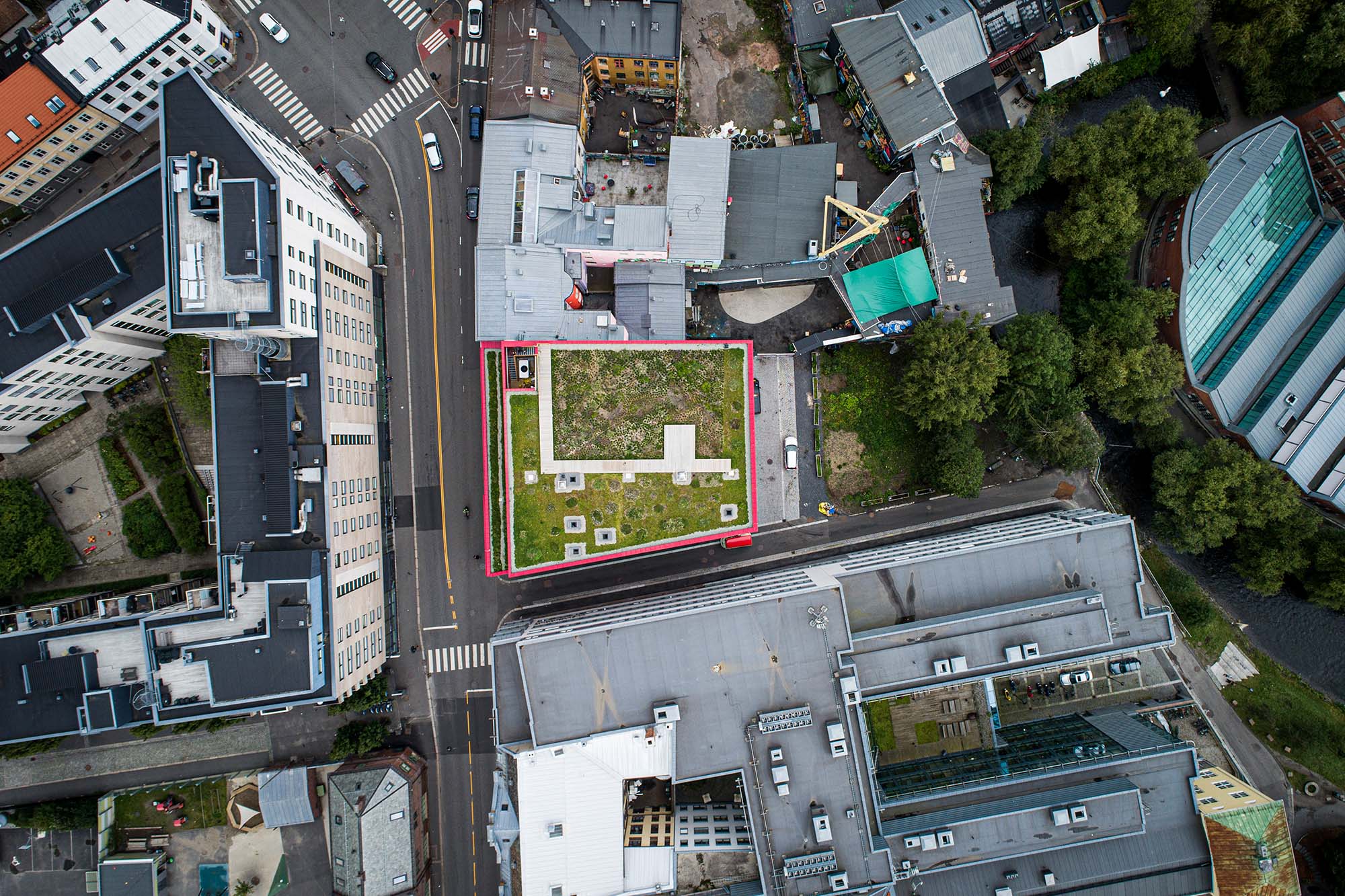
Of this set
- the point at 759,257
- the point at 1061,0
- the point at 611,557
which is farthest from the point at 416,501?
the point at 1061,0

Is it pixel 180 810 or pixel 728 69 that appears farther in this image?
pixel 728 69

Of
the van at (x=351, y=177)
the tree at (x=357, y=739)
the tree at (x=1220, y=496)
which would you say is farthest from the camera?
the van at (x=351, y=177)

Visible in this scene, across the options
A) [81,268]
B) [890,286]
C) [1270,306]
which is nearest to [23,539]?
[81,268]

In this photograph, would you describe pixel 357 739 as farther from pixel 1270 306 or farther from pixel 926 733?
pixel 1270 306

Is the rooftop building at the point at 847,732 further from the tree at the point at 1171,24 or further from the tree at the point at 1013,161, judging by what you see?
the tree at the point at 1171,24

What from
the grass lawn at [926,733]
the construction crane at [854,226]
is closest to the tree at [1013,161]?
the construction crane at [854,226]

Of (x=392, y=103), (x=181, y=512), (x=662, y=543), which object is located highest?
(x=392, y=103)

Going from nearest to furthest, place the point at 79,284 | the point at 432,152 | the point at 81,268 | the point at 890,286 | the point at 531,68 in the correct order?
the point at 79,284, the point at 81,268, the point at 531,68, the point at 890,286, the point at 432,152
